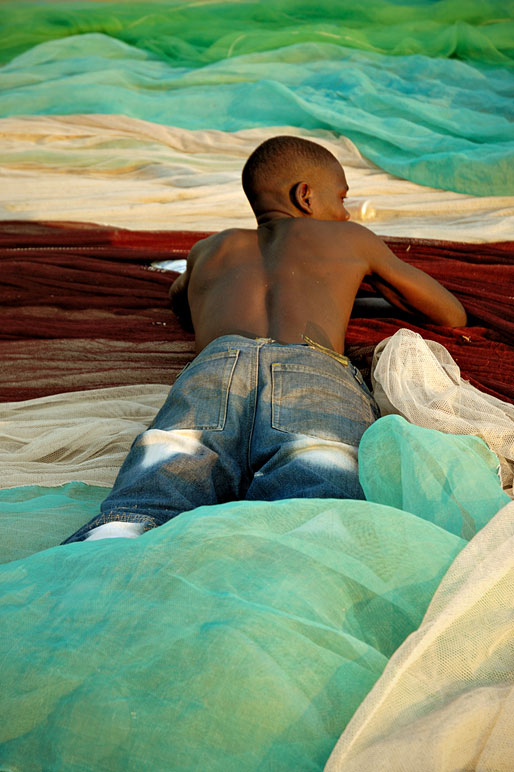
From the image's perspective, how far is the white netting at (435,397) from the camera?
152cm

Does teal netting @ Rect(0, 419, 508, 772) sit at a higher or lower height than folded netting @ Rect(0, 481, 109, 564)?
higher

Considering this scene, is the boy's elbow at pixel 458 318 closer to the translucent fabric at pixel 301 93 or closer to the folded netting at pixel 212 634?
the folded netting at pixel 212 634

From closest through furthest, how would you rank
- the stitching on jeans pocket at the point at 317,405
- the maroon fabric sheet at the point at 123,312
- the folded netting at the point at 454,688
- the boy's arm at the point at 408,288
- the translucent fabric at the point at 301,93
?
the folded netting at the point at 454,688 < the stitching on jeans pocket at the point at 317,405 < the boy's arm at the point at 408,288 < the maroon fabric sheet at the point at 123,312 < the translucent fabric at the point at 301,93

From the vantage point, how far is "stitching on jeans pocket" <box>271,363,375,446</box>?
4.81 ft

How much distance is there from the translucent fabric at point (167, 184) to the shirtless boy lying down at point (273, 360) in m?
0.93

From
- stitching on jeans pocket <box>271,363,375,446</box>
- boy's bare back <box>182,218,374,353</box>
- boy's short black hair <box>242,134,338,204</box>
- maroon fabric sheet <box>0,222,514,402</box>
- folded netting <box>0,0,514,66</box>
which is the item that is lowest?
maroon fabric sheet <box>0,222,514,402</box>

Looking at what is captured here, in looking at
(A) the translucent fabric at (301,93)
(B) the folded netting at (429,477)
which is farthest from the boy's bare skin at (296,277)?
(A) the translucent fabric at (301,93)

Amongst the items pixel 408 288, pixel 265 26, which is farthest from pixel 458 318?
pixel 265 26

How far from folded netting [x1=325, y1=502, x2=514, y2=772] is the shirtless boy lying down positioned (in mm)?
410

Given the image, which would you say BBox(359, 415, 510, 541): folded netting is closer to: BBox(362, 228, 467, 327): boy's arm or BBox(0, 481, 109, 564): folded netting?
BBox(0, 481, 109, 564): folded netting

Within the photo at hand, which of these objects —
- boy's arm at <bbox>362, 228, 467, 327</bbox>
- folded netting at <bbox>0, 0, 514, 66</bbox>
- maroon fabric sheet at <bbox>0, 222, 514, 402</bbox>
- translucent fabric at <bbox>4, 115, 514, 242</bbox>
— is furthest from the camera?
folded netting at <bbox>0, 0, 514, 66</bbox>

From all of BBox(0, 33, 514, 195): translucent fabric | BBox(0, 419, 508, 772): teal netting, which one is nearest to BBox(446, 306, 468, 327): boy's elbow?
BBox(0, 419, 508, 772): teal netting

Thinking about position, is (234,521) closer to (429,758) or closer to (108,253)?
(429,758)

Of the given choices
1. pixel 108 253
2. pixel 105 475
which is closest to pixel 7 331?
pixel 108 253
